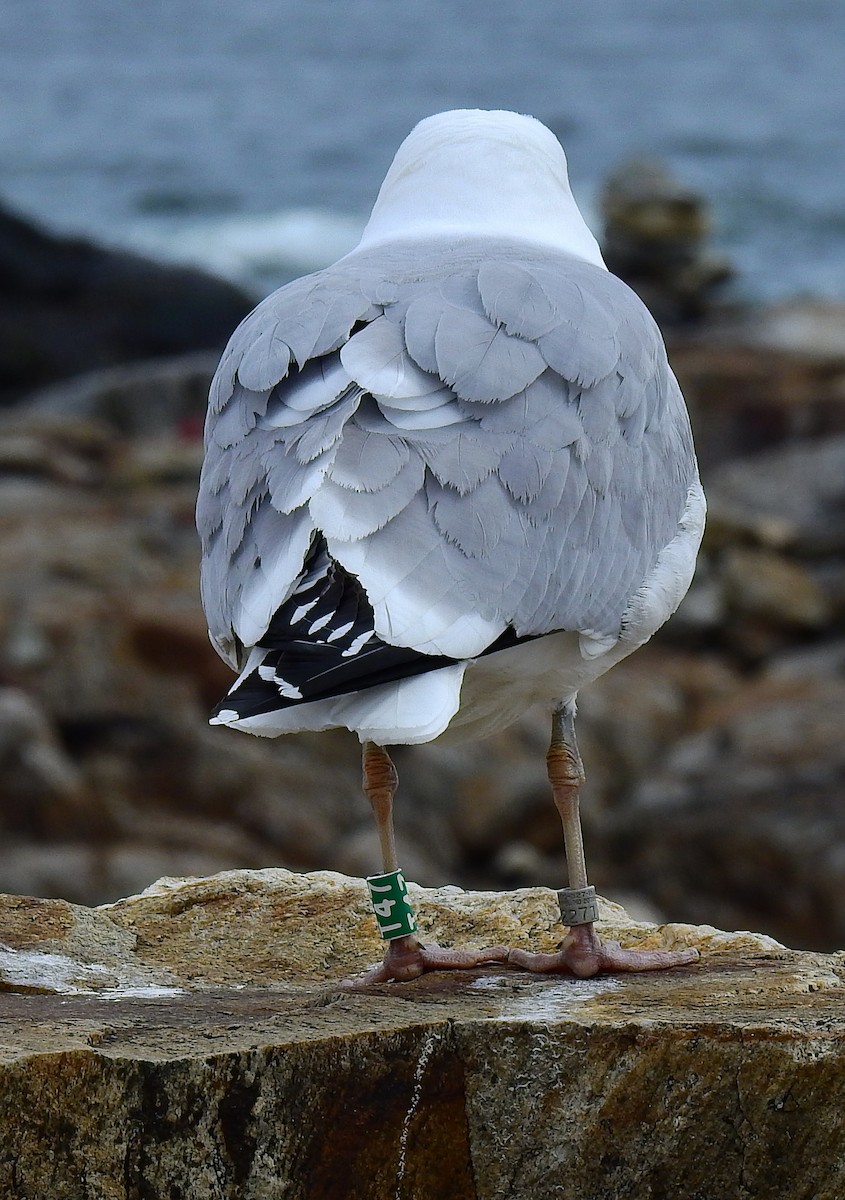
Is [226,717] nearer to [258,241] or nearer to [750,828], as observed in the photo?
[750,828]

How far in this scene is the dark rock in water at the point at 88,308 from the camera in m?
27.3

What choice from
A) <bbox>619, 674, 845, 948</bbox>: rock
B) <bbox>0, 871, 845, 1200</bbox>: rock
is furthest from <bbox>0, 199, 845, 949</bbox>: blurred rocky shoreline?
<bbox>0, 871, 845, 1200</bbox>: rock

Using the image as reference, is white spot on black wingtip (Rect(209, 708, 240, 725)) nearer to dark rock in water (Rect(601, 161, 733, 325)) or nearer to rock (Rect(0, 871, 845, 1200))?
rock (Rect(0, 871, 845, 1200))

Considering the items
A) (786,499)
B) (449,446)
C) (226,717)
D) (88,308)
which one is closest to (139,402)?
(88,308)

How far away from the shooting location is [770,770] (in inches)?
475

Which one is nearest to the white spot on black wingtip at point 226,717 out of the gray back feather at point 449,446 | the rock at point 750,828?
the gray back feather at point 449,446

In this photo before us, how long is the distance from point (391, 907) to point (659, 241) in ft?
92.8

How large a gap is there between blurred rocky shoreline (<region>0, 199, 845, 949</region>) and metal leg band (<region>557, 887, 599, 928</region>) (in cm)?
545

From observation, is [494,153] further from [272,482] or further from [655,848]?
[655,848]

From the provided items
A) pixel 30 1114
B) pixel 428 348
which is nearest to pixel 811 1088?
pixel 30 1114

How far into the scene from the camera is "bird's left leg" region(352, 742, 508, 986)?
5.05 metres

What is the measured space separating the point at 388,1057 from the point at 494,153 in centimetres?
336

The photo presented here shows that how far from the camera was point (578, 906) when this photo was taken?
5203 millimetres

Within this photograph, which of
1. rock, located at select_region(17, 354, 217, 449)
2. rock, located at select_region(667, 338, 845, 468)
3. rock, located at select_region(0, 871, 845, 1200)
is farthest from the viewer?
rock, located at select_region(17, 354, 217, 449)
